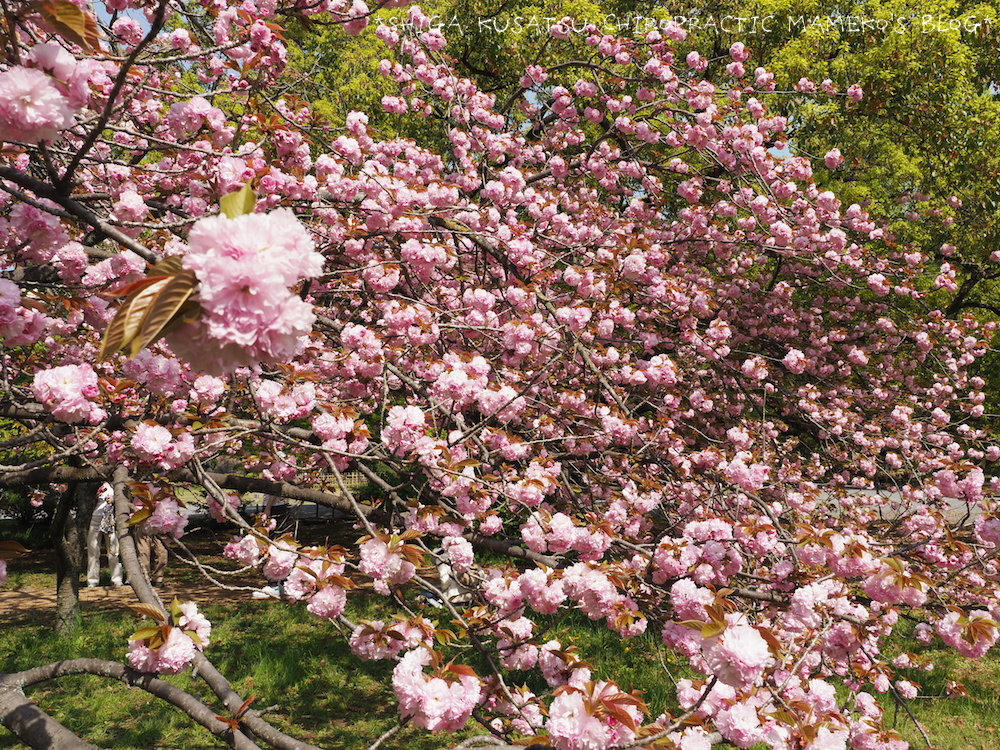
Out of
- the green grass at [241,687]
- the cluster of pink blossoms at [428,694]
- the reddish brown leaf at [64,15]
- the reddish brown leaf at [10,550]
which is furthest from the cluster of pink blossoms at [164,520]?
the green grass at [241,687]

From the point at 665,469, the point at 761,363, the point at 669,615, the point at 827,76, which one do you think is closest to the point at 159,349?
the point at 669,615

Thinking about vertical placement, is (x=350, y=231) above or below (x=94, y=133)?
above

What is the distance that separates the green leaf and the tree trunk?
6.43 meters

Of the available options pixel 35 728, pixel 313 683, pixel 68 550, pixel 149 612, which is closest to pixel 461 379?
pixel 149 612

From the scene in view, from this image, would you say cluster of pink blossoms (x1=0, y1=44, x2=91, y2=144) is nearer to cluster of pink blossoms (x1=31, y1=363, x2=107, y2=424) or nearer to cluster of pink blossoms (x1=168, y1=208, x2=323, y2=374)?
cluster of pink blossoms (x1=168, y1=208, x2=323, y2=374)

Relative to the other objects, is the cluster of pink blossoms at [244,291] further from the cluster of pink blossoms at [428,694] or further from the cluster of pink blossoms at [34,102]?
the cluster of pink blossoms at [428,694]

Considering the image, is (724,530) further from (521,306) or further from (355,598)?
(355,598)

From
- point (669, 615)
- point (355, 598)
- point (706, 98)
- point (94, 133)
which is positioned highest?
point (706, 98)

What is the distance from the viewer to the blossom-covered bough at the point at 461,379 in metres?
1.46

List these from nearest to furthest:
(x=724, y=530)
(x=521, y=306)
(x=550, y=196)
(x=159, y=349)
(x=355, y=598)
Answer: (x=159, y=349) → (x=724, y=530) → (x=521, y=306) → (x=550, y=196) → (x=355, y=598)

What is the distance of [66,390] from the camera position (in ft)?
6.68

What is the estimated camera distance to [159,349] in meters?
2.47

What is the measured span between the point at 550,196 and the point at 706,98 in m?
1.64

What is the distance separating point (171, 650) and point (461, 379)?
69.4 inches
